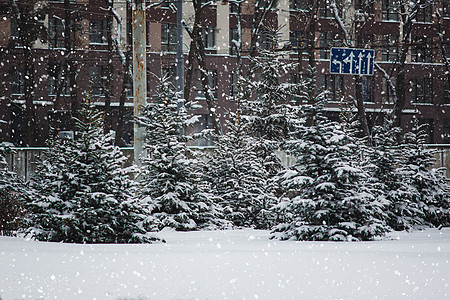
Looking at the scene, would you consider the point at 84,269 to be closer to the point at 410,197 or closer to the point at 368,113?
the point at 410,197

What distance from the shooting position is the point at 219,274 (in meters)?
6.63

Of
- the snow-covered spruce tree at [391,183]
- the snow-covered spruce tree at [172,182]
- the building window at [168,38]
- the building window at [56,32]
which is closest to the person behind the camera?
the snow-covered spruce tree at [172,182]

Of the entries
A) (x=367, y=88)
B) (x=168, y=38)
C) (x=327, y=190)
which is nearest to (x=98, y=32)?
(x=168, y=38)

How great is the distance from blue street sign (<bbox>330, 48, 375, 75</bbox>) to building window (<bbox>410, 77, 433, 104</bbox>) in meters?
36.2

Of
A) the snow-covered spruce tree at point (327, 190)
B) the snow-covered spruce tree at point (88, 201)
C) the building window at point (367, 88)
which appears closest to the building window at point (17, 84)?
the building window at point (367, 88)

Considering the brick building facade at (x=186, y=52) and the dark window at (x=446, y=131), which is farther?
the dark window at (x=446, y=131)

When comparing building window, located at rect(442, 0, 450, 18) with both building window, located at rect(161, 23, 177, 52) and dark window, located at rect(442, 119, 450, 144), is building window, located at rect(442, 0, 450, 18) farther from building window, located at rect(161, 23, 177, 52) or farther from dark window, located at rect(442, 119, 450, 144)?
building window, located at rect(161, 23, 177, 52)

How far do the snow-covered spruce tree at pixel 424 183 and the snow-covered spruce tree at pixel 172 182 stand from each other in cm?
581

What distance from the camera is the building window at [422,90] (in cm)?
5572

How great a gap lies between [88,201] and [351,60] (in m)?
14.2

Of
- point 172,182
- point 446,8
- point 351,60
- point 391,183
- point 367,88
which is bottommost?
point 391,183

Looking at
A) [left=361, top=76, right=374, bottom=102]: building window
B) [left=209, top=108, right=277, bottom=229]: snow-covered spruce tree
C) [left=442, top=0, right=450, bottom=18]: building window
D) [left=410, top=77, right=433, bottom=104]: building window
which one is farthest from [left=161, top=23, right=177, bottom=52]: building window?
[left=209, top=108, right=277, bottom=229]: snow-covered spruce tree

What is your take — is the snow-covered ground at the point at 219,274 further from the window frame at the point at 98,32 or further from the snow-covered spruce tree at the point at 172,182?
the window frame at the point at 98,32

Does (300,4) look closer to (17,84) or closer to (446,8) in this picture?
(446,8)
